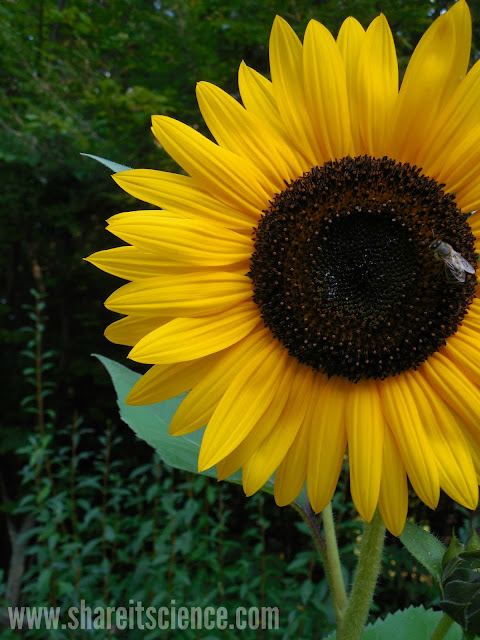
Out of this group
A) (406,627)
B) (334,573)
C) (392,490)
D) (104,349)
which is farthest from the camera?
(104,349)

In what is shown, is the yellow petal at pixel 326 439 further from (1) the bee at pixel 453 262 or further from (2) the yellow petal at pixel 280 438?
(1) the bee at pixel 453 262

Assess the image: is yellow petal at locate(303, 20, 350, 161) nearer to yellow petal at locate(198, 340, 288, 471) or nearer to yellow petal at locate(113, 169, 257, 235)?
yellow petal at locate(113, 169, 257, 235)

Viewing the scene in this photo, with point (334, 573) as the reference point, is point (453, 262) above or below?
above

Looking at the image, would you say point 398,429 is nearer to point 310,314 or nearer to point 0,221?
point 310,314

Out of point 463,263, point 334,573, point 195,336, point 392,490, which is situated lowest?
point 334,573

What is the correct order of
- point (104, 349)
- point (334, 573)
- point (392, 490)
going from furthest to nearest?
point (104, 349)
point (334, 573)
point (392, 490)

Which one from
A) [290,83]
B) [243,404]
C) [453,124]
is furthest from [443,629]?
[290,83]

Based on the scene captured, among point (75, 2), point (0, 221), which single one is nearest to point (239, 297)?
point (75, 2)

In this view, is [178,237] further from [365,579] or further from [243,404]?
[365,579]
